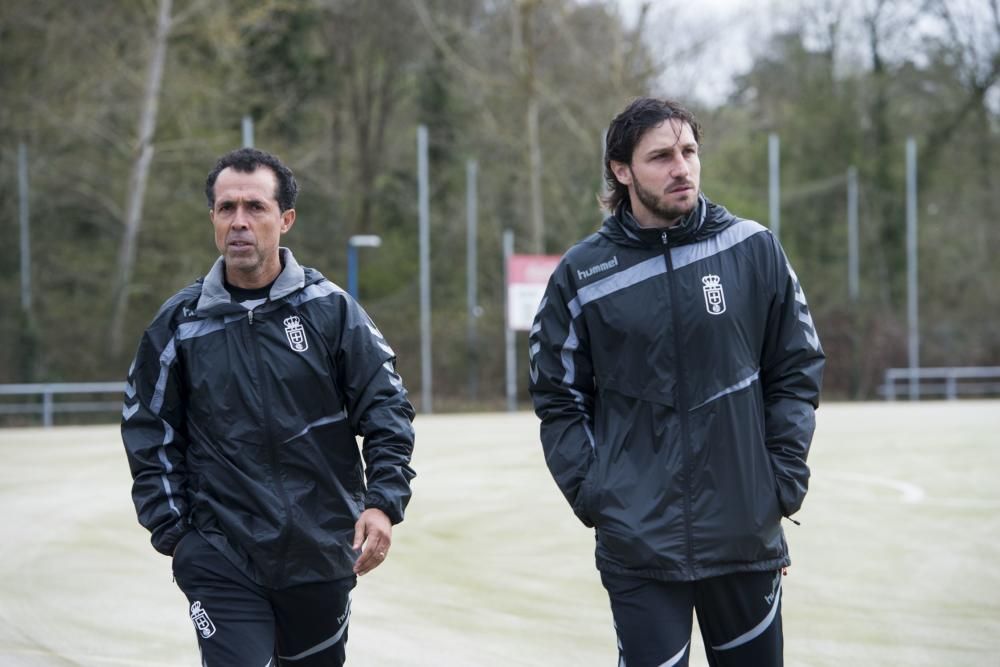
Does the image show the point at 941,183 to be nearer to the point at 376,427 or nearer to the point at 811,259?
the point at 811,259

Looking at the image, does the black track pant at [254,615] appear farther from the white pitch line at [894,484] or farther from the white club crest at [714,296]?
the white pitch line at [894,484]

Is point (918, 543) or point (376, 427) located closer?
point (376, 427)

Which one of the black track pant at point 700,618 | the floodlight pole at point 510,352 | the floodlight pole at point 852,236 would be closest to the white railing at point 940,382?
the floodlight pole at point 852,236

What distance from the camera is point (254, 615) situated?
4332 mm

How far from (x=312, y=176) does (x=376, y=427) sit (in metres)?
32.4

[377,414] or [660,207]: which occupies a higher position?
[660,207]

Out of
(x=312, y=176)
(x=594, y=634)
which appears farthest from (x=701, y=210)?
(x=312, y=176)

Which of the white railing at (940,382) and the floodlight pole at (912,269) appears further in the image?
the floodlight pole at (912,269)

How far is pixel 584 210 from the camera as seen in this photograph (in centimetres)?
3784

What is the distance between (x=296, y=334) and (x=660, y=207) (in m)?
1.20

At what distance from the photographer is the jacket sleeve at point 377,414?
14.5ft

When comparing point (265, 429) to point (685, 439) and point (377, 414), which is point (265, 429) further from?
point (685, 439)

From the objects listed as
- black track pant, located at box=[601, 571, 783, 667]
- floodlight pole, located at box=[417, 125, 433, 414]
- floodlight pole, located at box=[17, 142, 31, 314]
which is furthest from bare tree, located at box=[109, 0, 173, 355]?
black track pant, located at box=[601, 571, 783, 667]

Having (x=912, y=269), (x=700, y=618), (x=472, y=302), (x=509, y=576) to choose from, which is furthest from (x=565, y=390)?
(x=912, y=269)
